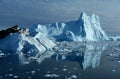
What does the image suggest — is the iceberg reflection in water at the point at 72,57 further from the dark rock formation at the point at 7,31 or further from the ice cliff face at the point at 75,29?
the ice cliff face at the point at 75,29

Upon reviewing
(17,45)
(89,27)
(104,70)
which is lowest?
(104,70)

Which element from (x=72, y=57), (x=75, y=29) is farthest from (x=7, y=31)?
(x=75, y=29)

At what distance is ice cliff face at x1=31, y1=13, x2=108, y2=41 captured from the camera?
235 ft

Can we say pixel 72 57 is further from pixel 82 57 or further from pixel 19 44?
pixel 19 44

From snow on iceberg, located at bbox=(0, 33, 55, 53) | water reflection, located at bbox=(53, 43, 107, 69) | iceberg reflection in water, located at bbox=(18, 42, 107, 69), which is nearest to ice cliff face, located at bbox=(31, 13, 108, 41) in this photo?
iceberg reflection in water, located at bbox=(18, 42, 107, 69)

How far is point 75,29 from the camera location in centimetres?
7312

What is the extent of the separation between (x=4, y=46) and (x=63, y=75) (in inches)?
658

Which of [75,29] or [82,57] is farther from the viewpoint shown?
[75,29]

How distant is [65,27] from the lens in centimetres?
7500

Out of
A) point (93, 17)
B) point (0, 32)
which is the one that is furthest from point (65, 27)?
point (0, 32)

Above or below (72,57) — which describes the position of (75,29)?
above

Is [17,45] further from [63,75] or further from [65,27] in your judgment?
[65,27]

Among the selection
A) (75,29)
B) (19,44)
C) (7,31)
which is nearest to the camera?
(19,44)

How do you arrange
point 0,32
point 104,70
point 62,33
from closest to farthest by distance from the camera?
point 104,70, point 0,32, point 62,33
